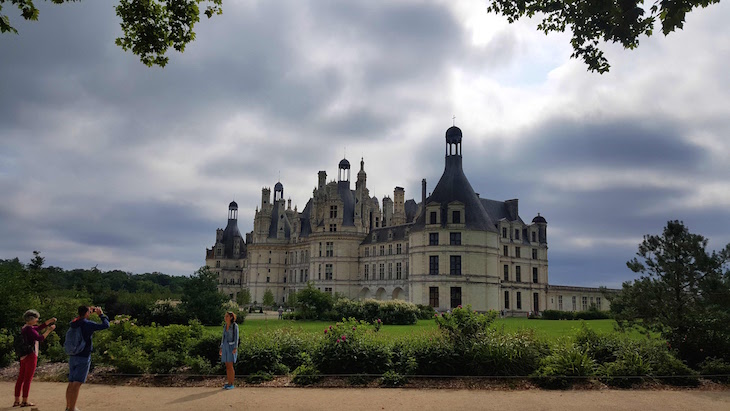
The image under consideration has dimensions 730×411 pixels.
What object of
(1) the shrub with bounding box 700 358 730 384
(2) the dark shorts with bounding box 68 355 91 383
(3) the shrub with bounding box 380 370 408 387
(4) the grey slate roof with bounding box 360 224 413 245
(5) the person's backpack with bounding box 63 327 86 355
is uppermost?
(4) the grey slate roof with bounding box 360 224 413 245

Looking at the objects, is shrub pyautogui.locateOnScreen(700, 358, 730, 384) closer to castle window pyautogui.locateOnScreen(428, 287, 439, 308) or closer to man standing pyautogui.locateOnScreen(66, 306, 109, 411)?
man standing pyautogui.locateOnScreen(66, 306, 109, 411)

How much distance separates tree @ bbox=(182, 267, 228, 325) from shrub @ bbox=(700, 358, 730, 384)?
25773 millimetres

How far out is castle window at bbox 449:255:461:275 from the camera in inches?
1961

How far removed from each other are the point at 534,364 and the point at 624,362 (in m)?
2.26

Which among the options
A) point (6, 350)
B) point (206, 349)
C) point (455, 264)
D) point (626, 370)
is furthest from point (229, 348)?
point (455, 264)

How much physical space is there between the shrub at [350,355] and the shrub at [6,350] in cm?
1003

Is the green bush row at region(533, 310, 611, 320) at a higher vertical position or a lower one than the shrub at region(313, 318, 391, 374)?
lower

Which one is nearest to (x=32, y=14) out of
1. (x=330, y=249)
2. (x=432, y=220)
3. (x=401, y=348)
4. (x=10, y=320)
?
(x=10, y=320)

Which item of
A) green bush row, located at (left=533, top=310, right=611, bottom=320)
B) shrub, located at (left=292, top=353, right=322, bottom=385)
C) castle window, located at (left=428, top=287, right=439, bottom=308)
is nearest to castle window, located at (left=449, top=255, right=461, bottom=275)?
castle window, located at (left=428, top=287, right=439, bottom=308)

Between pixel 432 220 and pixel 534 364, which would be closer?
pixel 534 364

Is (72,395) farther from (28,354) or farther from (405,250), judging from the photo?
(405,250)

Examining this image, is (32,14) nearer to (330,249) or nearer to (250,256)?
(330,249)

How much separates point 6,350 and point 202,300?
15266 mm

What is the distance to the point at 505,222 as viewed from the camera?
2287 inches
